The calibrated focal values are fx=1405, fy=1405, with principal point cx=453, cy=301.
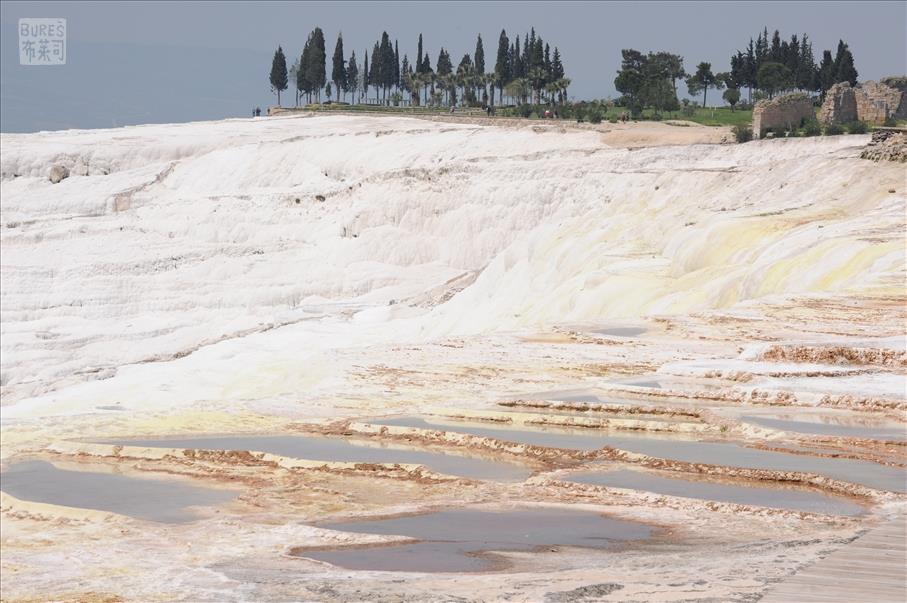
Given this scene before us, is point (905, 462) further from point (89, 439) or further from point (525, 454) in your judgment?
point (89, 439)

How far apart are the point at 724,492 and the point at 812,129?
128 feet

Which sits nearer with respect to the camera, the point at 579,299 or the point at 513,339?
the point at 513,339

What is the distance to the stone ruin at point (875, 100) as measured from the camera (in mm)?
56125

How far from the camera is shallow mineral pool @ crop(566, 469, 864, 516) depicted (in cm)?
1179

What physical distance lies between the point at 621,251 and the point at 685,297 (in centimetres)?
793

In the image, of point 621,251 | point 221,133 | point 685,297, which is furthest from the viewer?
point 221,133

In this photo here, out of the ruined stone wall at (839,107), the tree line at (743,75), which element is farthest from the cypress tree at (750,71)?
the ruined stone wall at (839,107)

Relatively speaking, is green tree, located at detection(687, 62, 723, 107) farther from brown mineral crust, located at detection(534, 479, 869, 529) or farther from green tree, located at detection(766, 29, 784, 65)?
brown mineral crust, located at detection(534, 479, 869, 529)

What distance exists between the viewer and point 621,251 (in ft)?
117

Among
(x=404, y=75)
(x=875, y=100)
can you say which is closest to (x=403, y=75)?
(x=404, y=75)

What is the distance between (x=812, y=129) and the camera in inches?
1939

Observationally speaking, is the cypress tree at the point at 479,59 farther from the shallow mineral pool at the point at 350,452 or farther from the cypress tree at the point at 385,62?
the shallow mineral pool at the point at 350,452

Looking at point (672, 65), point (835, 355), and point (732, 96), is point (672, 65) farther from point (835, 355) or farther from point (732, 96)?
point (835, 355)

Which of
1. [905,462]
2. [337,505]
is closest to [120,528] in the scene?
[337,505]
